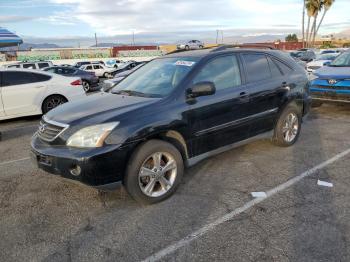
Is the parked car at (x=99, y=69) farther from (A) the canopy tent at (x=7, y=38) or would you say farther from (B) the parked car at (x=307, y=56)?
(B) the parked car at (x=307, y=56)

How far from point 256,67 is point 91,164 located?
2.93 m

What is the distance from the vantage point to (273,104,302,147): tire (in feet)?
18.4

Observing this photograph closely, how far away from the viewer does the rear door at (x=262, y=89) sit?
501 cm

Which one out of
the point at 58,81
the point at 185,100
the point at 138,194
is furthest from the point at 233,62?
the point at 58,81

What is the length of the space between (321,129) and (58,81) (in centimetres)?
674

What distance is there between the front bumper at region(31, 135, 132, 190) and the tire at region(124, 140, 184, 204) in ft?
0.38

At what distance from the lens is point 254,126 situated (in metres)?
5.11

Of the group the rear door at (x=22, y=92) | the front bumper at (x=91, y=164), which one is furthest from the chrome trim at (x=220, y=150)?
the rear door at (x=22, y=92)

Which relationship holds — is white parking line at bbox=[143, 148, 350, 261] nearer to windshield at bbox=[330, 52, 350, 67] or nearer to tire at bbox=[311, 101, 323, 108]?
tire at bbox=[311, 101, 323, 108]

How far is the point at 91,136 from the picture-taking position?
357 centimetres

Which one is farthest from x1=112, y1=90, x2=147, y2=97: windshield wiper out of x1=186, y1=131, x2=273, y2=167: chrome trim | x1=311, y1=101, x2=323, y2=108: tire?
x1=311, y1=101, x2=323, y2=108: tire

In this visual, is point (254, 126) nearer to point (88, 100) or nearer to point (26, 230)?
point (88, 100)

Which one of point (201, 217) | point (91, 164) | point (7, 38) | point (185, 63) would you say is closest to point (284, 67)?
point (185, 63)

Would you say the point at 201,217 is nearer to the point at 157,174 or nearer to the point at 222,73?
the point at 157,174
